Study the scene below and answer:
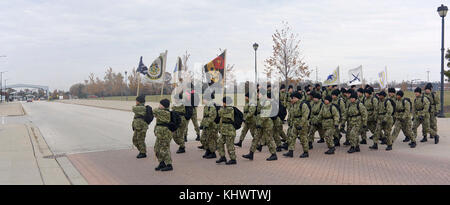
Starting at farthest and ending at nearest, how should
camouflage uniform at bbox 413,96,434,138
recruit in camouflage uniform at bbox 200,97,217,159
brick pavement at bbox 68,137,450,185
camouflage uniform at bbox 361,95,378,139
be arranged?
camouflage uniform at bbox 413,96,434,138
camouflage uniform at bbox 361,95,378,139
recruit in camouflage uniform at bbox 200,97,217,159
brick pavement at bbox 68,137,450,185

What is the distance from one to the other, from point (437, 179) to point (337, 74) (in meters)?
9.74

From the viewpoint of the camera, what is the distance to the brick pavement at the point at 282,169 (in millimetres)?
6543

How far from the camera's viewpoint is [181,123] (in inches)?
368

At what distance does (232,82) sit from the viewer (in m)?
41.2

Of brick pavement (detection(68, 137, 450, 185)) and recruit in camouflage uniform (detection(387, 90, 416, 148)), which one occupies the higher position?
recruit in camouflage uniform (detection(387, 90, 416, 148))

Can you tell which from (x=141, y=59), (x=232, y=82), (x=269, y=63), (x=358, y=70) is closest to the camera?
(x=141, y=59)

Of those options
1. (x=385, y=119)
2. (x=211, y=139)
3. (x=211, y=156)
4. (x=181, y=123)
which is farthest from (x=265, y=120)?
(x=385, y=119)

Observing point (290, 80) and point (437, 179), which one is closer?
point (437, 179)

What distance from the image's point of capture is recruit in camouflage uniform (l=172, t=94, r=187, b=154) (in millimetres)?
8984

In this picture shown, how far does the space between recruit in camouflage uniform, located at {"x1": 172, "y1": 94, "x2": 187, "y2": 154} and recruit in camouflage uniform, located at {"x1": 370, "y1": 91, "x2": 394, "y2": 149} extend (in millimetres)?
5518

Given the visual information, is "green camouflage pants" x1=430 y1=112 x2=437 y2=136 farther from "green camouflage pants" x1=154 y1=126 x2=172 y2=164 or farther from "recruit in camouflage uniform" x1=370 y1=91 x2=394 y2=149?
"green camouflage pants" x1=154 y1=126 x2=172 y2=164

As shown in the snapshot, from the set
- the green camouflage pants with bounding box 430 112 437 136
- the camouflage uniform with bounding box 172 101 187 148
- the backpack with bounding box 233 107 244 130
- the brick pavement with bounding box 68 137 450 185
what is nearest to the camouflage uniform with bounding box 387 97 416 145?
the brick pavement with bounding box 68 137 450 185

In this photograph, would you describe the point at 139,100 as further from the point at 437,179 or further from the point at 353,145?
the point at 437,179
